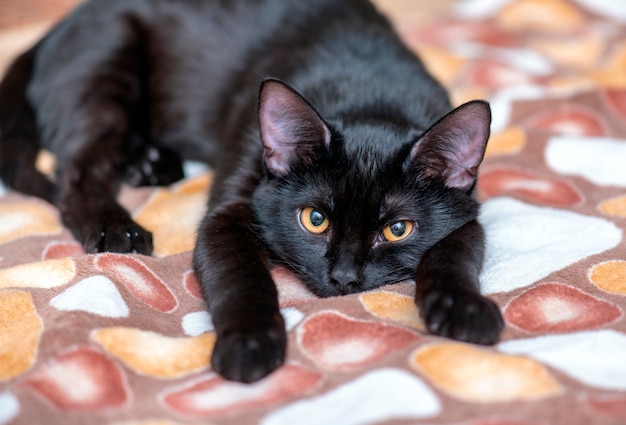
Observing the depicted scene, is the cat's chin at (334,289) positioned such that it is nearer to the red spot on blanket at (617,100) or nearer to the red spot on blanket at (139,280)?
the red spot on blanket at (139,280)

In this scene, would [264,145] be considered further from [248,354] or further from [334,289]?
[248,354]

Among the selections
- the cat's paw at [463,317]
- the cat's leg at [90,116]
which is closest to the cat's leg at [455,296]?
the cat's paw at [463,317]

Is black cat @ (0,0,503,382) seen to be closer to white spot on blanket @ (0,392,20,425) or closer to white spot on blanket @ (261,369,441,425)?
white spot on blanket @ (261,369,441,425)

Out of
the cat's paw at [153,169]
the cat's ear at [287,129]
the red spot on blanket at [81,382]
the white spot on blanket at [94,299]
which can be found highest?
the cat's ear at [287,129]

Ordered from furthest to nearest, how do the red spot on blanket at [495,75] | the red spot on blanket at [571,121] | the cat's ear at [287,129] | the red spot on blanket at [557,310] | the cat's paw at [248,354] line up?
1. the red spot on blanket at [495,75]
2. the red spot on blanket at [571,121]
3. the cat's ear at [287,129]
4. the red spot on blanket at [557,310]
5. the cat's paw at [248,354]

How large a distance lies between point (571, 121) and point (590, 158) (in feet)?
0.82

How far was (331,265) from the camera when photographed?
1.45 meters

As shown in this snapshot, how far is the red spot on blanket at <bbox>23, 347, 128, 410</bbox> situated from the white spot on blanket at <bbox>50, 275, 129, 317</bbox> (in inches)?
5.7

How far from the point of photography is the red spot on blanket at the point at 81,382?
1135 mm

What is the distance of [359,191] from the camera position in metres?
1.46

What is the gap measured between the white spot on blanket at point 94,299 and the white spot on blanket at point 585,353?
0.76 metres

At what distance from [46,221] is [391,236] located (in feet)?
3.36

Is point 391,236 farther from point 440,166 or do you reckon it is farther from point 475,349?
point 475,349

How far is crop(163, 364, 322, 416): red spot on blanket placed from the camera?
1148 millimetres
